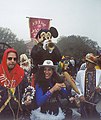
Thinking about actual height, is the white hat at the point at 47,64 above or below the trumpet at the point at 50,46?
below

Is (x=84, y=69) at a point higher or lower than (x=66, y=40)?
lower

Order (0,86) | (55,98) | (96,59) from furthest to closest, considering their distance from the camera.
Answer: (96,59), (55,98), (0,86)

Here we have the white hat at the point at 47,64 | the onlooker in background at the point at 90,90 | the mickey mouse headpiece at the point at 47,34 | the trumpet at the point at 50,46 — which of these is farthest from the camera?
the mickey mouse headpiece at the point at 47,34

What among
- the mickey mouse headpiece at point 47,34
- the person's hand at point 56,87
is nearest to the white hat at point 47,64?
the person's hand at point 56,87

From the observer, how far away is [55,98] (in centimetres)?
202

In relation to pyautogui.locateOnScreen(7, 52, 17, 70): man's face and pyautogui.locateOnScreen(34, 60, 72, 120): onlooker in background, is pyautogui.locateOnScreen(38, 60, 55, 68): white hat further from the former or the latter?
pyautogui.locateOnScreen(7, 52, 17, 70): man's face

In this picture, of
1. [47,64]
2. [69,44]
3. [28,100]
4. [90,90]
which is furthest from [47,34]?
[28,100]

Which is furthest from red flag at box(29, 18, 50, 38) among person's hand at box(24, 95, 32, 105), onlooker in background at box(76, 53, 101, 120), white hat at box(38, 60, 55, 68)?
person's hand at box(24, 95, 32, 105)

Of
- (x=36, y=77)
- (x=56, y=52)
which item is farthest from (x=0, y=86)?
(x=56, y=52)

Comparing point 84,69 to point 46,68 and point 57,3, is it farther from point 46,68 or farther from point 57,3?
point 57,3

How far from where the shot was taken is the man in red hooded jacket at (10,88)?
1759 mm

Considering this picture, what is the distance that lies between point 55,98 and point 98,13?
1.00m

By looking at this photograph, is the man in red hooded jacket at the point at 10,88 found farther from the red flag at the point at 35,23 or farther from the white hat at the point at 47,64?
the red flag at the point at 35,23

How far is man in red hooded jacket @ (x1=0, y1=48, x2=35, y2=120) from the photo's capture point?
1.76 meters
